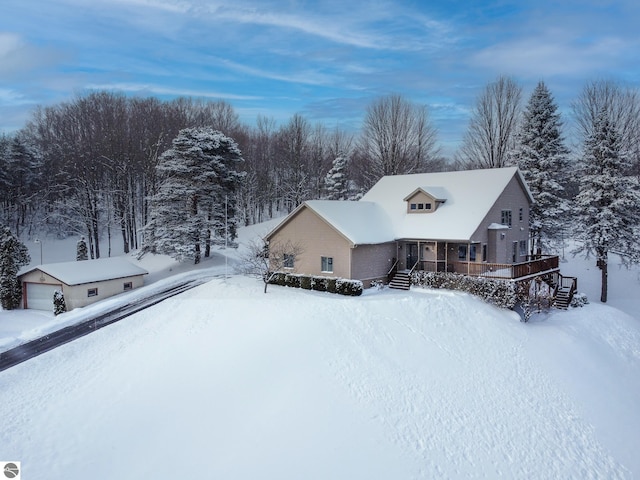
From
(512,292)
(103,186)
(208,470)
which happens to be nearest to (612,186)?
(512,292)

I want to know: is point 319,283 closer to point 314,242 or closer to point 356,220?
point 314,242

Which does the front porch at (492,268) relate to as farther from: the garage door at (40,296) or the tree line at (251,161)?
the garage door at (40,296)

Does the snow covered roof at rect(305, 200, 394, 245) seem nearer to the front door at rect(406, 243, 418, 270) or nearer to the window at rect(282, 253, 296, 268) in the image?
the front door at rect(406, 243, 418, 270)

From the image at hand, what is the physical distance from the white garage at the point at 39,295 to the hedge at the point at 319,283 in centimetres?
1400

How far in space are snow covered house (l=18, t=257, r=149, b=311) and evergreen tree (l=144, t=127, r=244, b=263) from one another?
14.3 feet

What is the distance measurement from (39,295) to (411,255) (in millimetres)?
23997

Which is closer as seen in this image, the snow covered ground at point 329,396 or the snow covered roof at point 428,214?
the snow covered ground at point 329,396

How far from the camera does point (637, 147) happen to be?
3891cm

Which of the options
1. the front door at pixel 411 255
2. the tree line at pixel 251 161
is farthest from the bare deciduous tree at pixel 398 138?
the front door at pixel 411 255

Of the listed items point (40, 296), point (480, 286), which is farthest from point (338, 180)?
point (40, 296)

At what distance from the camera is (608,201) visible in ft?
92.0

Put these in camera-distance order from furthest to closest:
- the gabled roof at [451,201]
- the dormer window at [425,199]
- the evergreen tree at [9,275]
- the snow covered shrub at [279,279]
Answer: the evergreen tree at [9,275]
the dormer window at [425,199]
the snow covered shrub at [279,279]
the gabled roof at [451,201]

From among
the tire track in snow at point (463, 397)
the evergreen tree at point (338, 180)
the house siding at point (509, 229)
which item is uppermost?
the evergreen tree at point (338, 180)

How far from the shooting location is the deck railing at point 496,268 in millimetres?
22281
